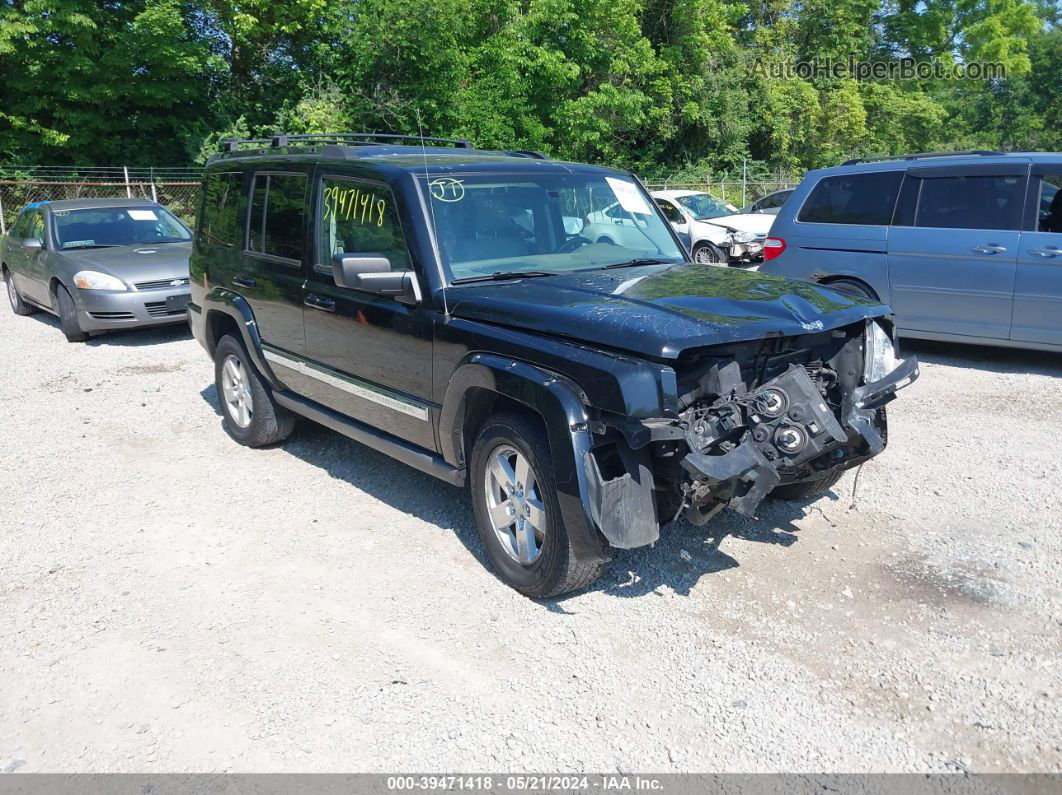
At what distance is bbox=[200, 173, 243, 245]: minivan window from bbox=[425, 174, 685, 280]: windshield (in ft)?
7.39

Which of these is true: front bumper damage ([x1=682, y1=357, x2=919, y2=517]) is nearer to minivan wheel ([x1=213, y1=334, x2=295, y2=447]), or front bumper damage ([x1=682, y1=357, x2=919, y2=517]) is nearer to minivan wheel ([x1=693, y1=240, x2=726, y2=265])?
minivan wheel ([x1=213, y1=334, x2=295, y2=447])

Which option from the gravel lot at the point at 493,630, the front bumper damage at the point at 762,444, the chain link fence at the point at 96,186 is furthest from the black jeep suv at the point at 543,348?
the chain link fence at the point at 96,186

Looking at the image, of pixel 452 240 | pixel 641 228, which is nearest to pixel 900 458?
pixel 641 228

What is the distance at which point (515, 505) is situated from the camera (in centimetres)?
413

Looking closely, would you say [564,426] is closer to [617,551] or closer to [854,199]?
[617,551]

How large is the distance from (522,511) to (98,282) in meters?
7.94

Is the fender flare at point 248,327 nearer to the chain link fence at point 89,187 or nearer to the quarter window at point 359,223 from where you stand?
the quarter window at point 359,223

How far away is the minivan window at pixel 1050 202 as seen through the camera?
7.72 meters

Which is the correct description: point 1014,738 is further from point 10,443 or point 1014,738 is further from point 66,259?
point 66,259

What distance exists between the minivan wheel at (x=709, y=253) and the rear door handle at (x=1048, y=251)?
895cm

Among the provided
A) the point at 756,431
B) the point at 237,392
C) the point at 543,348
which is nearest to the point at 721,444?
the point at 756,431

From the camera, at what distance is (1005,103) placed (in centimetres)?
6444

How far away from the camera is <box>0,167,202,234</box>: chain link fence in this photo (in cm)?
2070

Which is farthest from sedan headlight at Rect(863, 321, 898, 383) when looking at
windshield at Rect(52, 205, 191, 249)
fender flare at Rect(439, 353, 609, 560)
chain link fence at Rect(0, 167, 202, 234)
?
chain link fence at Rect(0, 167, 202, 234)
